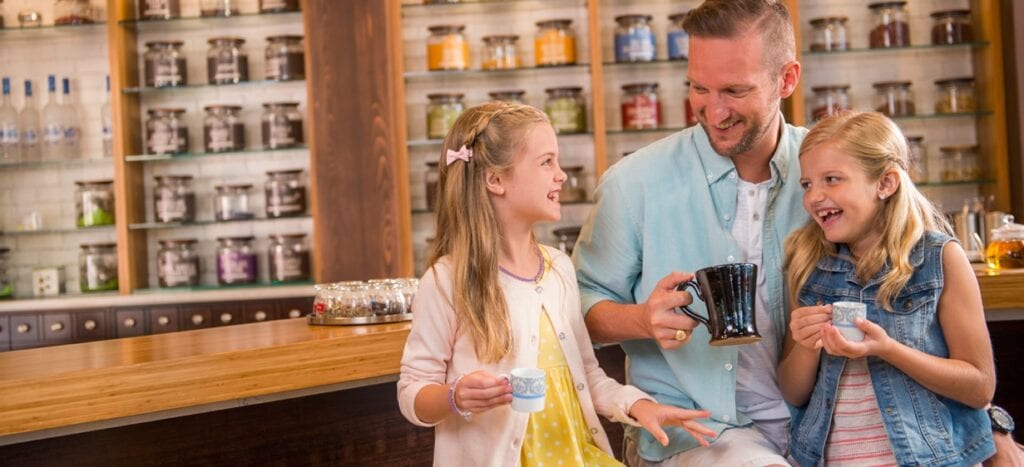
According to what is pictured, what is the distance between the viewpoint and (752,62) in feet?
7.29

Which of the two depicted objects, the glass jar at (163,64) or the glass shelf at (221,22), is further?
the glass shelf at (221,22)

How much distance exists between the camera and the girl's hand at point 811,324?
1.88 meters

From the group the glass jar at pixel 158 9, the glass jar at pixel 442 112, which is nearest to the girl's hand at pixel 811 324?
the glass jar at pixel 442 112

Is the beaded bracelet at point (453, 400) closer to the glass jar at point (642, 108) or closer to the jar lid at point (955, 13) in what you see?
the glass jar at point (642, 108)

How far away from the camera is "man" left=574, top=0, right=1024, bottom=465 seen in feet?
7.07

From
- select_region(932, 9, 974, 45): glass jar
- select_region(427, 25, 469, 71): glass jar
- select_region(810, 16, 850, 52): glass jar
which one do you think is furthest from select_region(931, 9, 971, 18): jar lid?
select_region(427, 25, 469, 71): glass jar

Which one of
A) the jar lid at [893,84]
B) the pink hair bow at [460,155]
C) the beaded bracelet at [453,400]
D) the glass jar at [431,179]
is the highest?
the jar lid at [893,84]

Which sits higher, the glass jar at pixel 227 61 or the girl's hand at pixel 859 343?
the glass jar at pixel 227 61

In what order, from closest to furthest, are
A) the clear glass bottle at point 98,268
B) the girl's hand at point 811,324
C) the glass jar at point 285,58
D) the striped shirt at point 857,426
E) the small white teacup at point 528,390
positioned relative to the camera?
the small white teacup at point 528,390, the girl's hand at point 811,324, the striped shirt at point 857,426, the glass jar at point 285,58, the clear glass bottle at point 98,268

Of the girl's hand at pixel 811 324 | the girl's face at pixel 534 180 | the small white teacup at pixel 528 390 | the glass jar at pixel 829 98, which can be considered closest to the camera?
the small white teacup at pixel 528 390

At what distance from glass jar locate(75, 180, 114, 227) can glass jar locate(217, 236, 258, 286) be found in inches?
24.2

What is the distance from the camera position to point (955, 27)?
5156 millimetres

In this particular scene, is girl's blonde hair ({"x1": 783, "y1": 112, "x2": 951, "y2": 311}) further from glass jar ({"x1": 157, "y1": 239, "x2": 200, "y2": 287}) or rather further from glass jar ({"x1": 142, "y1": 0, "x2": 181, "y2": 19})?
glass jar ({"x1": 142, "y1": 0, "x2": 181, "y2": 19})

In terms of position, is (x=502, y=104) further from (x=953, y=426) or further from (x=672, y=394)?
(x=953, y=426)
